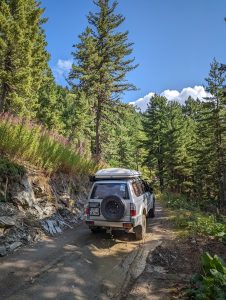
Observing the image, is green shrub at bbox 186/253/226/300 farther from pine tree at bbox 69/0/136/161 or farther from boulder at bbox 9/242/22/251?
pine tree at bbox 69/0/136/161

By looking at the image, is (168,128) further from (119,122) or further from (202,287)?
(202,287)

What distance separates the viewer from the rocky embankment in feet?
25.8

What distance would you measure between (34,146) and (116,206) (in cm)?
464

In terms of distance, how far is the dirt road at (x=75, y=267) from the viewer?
17.6 feet

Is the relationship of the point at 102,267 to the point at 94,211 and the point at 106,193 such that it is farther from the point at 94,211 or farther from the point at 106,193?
the point at 106,193

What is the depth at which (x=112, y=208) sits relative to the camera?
907 centimetres

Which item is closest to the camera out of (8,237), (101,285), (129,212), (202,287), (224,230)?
(202,287)

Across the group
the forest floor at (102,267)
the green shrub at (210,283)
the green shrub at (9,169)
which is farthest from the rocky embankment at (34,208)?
the green shrub at (210,283)

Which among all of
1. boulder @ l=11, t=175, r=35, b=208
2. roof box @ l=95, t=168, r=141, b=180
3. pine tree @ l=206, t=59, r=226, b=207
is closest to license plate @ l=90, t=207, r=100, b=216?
roof box @ l=95, t=168, r=141, b=180

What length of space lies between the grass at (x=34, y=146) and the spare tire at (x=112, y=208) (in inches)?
159

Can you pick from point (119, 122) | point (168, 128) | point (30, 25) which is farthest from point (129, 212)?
point (168, 128)

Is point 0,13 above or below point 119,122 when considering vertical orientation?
above

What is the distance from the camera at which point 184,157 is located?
148ft

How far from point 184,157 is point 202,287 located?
4129 cm
